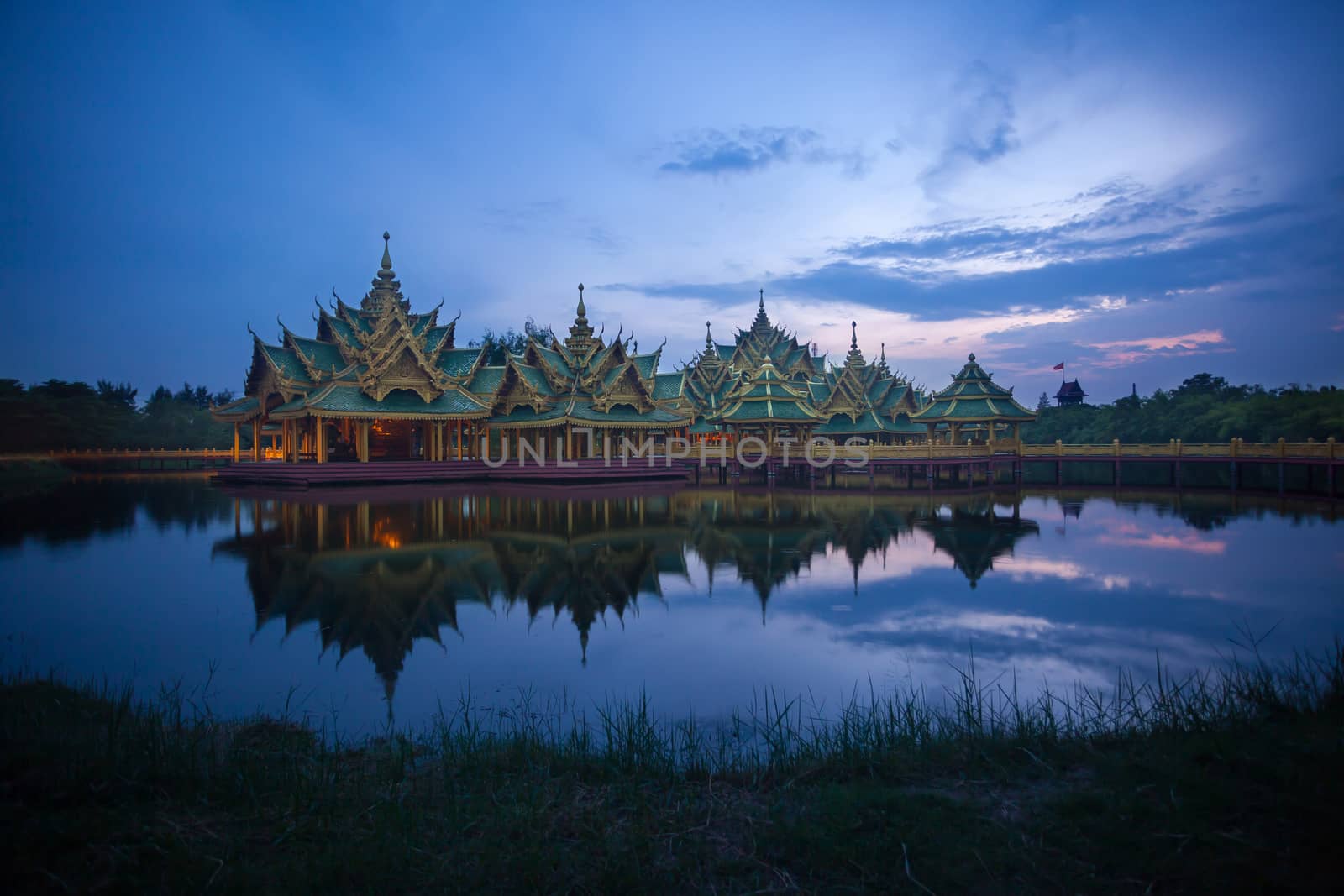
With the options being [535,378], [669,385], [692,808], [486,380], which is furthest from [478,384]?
[692,808]

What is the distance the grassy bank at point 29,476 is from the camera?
23.1 metres

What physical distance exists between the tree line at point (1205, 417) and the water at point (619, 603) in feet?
64.2

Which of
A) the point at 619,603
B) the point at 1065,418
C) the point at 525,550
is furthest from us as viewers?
the point at 1065,418

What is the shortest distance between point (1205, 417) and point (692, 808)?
44081mm

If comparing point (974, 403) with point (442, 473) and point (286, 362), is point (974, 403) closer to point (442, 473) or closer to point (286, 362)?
point (442, 473)

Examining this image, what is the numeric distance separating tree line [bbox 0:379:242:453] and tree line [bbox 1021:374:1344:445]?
169ft

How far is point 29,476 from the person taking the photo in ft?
92.2

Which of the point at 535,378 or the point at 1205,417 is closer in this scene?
the point at 535,378

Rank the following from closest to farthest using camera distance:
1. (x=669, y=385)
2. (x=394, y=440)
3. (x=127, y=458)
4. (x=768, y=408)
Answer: (x=768, y=408)
(x=394, y=440)
(x=669, y=385)
(x=127, y=458)

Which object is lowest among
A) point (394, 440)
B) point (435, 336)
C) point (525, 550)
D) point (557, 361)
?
point (525, 550)

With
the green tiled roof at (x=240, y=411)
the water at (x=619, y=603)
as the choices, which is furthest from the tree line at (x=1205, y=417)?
the green tiled roof at (x=240, y=411)

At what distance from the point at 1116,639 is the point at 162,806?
805 cm

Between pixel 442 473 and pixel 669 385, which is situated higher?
pixel 669 385

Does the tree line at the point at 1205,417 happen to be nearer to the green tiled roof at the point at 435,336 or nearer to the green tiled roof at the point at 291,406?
the green tiled roof at the point at 435,336
